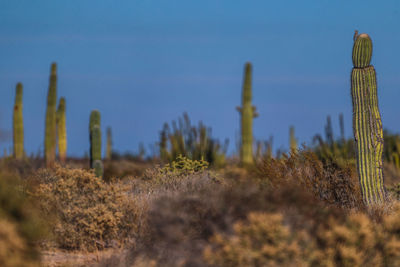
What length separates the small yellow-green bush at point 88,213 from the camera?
9.71 metres

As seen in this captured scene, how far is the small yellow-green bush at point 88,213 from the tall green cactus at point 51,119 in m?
15.5

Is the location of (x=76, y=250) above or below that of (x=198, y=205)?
below

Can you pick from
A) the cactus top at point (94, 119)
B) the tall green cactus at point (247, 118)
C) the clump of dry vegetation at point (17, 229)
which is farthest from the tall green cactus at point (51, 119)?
the clump of dry vegetation at point (17, 229)

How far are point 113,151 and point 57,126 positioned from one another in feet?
59.4

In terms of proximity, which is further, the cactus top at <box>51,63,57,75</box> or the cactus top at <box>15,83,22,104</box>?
the cactus top at <box>15,83,22,104</box>

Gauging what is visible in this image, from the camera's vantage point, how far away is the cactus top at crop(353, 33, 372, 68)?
13.4m

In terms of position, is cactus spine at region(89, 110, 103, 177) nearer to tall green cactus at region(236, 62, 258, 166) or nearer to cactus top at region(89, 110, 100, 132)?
cactus top at region(89, 110, 100, 132)

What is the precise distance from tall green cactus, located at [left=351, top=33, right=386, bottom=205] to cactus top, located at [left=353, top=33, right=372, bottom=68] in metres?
0.21

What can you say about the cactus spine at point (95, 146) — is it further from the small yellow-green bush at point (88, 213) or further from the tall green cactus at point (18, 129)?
the small yellow-green bush at point (88, 213)

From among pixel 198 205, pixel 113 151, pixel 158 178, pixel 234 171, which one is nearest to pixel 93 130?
pixel 234 171

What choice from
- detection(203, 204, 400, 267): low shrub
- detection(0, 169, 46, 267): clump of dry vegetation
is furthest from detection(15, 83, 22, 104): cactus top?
detection(203, 204, 400, 267): low shrub

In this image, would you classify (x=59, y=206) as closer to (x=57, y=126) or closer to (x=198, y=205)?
(x=198, y=205)

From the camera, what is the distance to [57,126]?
2698 cm

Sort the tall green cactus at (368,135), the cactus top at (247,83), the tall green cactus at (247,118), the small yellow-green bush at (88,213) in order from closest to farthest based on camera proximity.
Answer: the small yellow-green bush at (88,213) → the tall green cactus at (368,135) → the tall green cactus at (247,118) → the cactus top at (247,83)
